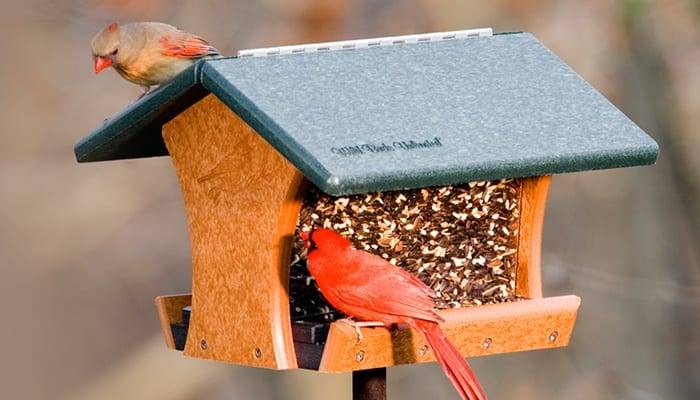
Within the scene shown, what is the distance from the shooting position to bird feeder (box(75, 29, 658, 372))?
18.3 feet

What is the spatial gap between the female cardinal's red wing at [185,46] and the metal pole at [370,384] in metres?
1.38

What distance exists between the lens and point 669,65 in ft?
35.2

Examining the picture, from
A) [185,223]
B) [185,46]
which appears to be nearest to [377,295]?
[185,46]

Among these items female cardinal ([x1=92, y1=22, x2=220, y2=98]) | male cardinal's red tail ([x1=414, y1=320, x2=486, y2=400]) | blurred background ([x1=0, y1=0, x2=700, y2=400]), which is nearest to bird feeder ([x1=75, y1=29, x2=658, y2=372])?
male cardinal's red tail ([x1=414, y1=320, x2=486, y2=400])

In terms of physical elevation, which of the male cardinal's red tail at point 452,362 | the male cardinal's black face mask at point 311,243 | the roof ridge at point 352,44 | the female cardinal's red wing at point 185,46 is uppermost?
the female cardinal's red wing at point 185,46

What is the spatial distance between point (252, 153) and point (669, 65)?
529 cm

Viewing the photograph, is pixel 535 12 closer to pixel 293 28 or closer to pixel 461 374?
pixel 293 28

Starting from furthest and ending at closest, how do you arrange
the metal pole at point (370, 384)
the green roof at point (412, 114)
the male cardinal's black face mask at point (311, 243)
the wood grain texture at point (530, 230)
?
the wood grain texture at point (530, 230), the metal pole at point (370, 384), the male cardinal's black face mask at point (311, 243), the green roof at point (412, 114)

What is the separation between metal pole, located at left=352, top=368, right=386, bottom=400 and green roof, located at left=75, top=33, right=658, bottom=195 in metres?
0.93

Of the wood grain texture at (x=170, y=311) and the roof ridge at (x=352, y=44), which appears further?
the wood grain texture at (x=170, y=311)

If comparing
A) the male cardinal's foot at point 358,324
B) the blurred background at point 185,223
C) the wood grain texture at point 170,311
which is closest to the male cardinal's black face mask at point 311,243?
the male cardinal's foot at point 358,324

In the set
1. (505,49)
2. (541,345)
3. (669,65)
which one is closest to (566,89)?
(505,49)

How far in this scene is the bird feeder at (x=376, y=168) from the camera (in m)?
5.59

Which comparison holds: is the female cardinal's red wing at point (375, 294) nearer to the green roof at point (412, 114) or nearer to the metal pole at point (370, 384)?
the metal pole at point (370, 384)
